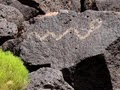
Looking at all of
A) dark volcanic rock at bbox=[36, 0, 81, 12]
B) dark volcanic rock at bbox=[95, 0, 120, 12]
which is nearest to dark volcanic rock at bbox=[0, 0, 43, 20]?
dark volcanic rock at bbox=[36, 0, 81, 12]

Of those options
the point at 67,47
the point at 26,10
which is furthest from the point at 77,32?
the point at 26,10

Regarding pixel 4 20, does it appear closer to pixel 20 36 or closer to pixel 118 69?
pixel 20 36

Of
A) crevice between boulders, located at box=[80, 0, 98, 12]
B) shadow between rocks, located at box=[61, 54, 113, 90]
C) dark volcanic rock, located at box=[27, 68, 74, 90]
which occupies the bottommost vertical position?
shadow between rocks, located at box=[61, 54, 113, 90]

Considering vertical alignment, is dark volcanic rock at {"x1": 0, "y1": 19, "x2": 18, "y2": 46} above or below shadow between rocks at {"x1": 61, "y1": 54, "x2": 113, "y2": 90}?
above

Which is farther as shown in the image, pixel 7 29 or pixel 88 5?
pixel 88 5

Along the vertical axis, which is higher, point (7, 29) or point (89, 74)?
point (7, 29)

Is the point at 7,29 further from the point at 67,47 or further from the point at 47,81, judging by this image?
the point at 47,81

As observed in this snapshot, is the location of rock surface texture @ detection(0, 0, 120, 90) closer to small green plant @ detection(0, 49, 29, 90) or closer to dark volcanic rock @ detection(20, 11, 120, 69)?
dark volcanic rock @ detection(20, 11, 120, 69)
